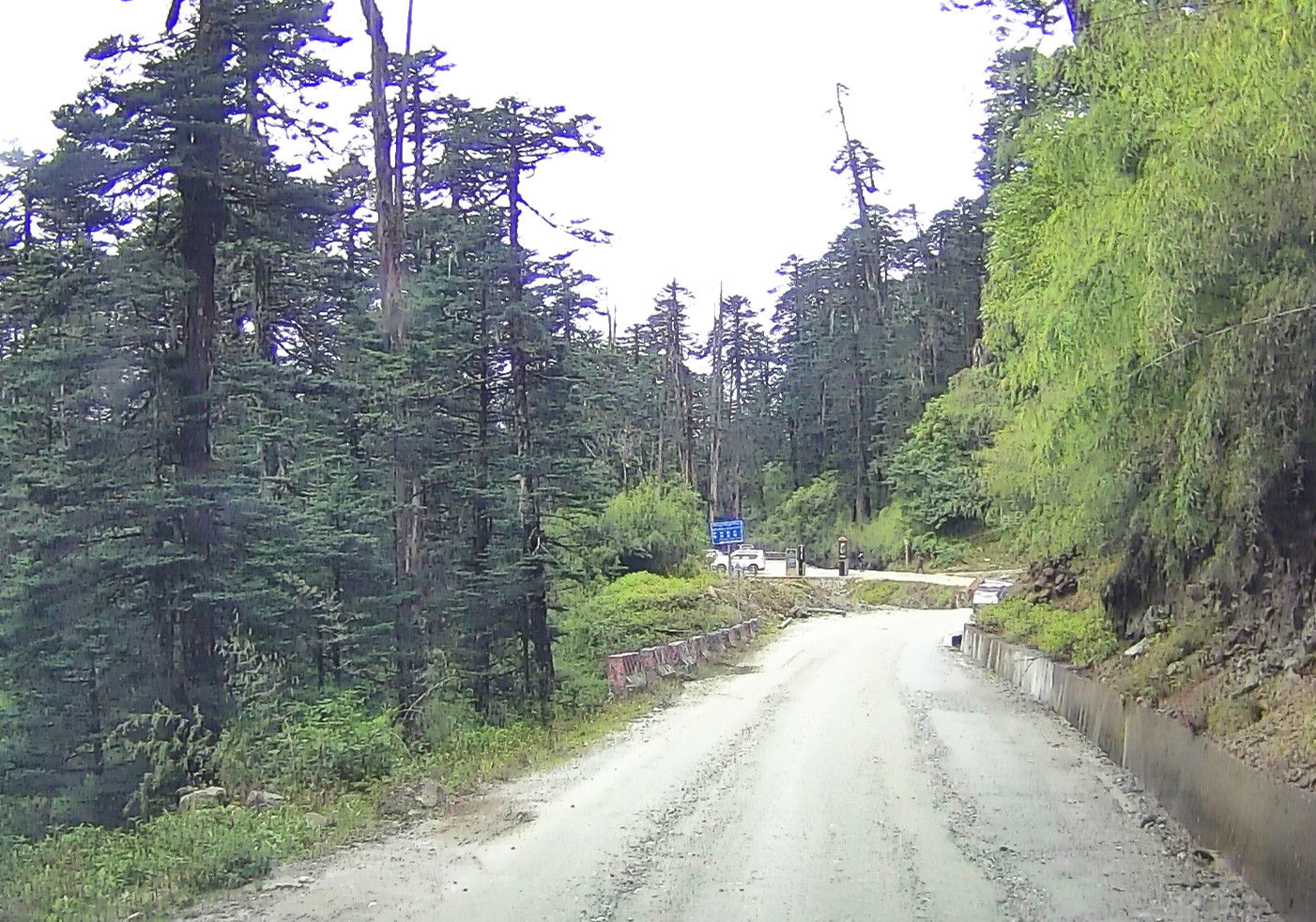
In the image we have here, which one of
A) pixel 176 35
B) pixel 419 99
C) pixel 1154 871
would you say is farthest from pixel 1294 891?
pixel 419 99

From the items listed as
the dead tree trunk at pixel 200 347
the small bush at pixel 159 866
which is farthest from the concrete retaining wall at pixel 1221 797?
the dead tree trunk at pixel 200 347

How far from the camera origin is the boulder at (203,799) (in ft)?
41.1

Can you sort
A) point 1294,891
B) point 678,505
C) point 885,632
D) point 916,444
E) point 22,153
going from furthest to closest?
1. point 916,444
2. point 678,505
3. point 885,632
4. point 22,153
5. point 1294,891

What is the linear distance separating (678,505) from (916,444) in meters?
26.7

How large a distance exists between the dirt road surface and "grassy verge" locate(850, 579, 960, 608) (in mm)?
34529

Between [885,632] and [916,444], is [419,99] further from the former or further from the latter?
[916,444]

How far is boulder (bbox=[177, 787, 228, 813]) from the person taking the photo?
1252 cm

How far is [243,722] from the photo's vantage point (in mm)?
16516

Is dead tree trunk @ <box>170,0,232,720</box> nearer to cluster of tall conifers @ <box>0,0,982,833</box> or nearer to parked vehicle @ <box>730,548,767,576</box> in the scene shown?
cluster of tall conifers @ <box>0,0,982,833</box>

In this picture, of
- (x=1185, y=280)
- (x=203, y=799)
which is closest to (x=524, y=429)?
(x=203, y=799)

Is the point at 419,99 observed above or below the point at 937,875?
above

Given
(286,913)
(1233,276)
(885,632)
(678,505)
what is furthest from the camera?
(678,505)

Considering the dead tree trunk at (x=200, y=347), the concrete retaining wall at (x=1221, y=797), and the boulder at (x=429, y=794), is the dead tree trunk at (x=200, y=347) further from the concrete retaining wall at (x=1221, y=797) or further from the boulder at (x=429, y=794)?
the concrete retaining wall at (x=1221, y=797)

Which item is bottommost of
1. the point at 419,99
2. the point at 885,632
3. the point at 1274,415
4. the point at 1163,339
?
the point at 885,632
